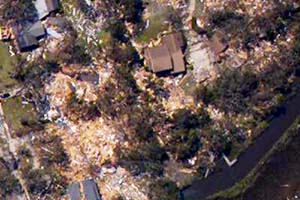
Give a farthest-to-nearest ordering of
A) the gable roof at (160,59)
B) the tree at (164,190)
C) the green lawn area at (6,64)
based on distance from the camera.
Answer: the green lawn area at (6,64) < the tree at (164,190) < the gable roof at (160,59)

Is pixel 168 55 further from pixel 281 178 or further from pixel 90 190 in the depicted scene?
pixel 281 178

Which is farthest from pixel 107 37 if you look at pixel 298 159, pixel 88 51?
pixel 298 159

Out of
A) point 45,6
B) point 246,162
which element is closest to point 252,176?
point 246,162

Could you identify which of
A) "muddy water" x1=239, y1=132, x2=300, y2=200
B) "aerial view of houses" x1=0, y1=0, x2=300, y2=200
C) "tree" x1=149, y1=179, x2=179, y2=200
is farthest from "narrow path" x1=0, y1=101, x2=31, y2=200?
"muddy water" x1=239, y1=132, x2=300, y2=200

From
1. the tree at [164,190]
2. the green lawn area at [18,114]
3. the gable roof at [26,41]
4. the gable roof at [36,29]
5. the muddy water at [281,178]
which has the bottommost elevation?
the muddy water at [281,178]

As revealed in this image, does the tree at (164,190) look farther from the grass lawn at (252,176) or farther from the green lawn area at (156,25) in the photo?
the green lawn area at (156,25)

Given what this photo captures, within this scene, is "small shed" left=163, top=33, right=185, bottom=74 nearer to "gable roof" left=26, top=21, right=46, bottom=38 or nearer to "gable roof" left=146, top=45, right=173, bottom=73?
"gable roof" left=146, top=45, right=173, bottom=73

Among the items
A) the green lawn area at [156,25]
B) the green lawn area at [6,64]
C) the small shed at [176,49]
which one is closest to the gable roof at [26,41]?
the green lawn area at [6,64]
